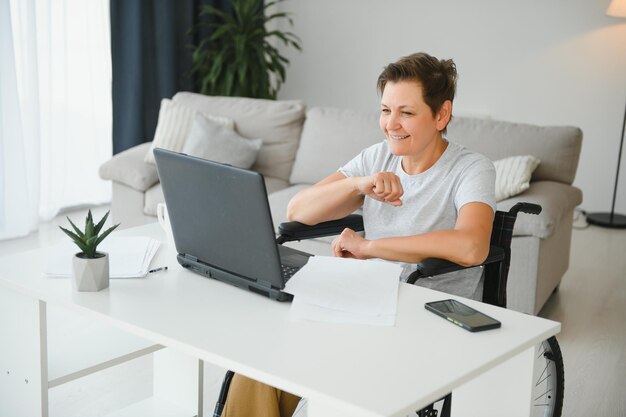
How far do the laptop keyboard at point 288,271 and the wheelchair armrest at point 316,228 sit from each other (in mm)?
401

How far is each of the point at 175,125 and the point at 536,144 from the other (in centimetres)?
179

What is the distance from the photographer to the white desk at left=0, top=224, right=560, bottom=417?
4.31 ft

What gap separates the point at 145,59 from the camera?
536cm

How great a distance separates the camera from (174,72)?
556 centimetres

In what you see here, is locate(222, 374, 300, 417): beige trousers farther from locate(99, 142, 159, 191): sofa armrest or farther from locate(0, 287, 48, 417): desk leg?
locate(99, 142, 159, 191): sofa armrest

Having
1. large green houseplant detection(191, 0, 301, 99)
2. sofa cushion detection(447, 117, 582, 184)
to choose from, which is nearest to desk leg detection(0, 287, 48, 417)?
sofa cushion detection(447, 117, 582, 184)

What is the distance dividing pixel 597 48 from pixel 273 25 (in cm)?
244

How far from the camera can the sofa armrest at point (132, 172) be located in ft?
13.1

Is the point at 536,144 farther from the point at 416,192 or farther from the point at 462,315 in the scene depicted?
the point at 462,315

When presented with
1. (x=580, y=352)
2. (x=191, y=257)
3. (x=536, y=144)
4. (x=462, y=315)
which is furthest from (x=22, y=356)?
(x=536, y=144)

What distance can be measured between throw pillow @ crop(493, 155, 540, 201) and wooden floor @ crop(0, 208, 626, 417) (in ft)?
1.83

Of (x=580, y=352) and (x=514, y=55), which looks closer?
(x=580, y=352)

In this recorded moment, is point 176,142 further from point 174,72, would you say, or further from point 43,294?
point 43,294

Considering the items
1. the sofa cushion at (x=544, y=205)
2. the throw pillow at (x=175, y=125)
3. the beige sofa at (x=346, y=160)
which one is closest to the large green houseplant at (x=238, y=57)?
the beige sofa at (x=346, y=160)
